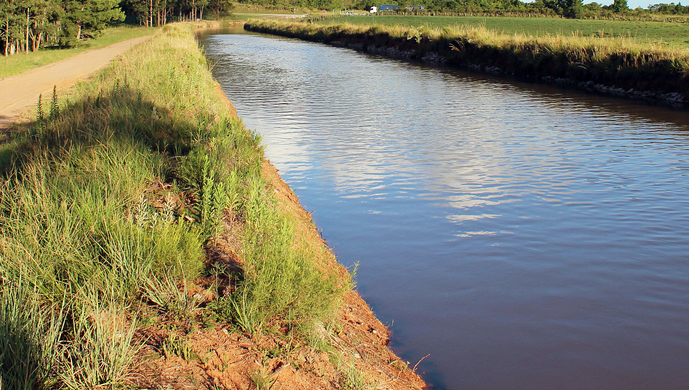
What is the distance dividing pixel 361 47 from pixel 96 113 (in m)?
→ 41.9

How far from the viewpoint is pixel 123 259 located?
13.4 feet

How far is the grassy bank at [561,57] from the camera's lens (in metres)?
21.3

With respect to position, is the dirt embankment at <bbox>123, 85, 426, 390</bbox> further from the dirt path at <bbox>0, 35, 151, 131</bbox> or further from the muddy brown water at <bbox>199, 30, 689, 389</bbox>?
the dirt path at <bbox>0, 35, 151, 131</bbox>

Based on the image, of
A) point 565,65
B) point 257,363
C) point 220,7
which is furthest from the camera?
point 220,7

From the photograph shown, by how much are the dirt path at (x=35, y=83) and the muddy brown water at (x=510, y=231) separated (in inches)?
233

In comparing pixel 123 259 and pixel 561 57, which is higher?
pixel 561 57

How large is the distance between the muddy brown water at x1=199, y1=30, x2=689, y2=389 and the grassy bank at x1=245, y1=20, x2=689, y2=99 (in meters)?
4.61

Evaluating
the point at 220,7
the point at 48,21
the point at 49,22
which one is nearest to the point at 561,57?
the point at 48,21

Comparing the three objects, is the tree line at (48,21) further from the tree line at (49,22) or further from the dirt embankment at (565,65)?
the dirt embankment at (565,65)

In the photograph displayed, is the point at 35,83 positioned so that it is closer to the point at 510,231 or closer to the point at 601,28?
the point at 510,231

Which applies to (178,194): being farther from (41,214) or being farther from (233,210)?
(41,214)

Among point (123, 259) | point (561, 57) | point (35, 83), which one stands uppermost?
point (561, 57)

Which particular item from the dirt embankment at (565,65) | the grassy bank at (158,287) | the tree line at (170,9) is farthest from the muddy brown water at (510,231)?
the tree line at (170,9)

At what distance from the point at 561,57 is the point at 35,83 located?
2223cm
